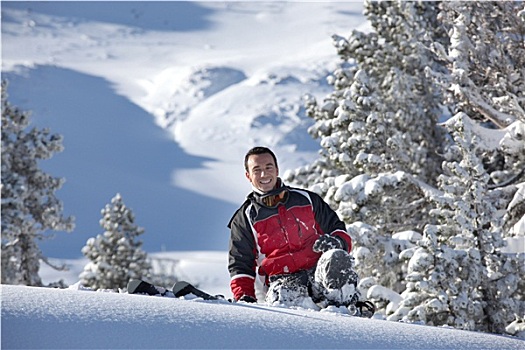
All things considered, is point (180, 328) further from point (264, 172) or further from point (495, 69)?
point (495, 69)

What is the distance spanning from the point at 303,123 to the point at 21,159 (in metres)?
102

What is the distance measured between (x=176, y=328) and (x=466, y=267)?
830 cm

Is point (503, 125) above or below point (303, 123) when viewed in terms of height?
below

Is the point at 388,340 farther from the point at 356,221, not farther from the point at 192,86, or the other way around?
the point at 192,86

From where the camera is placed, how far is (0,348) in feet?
11.1

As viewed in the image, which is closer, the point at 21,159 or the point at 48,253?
the point at 21,159

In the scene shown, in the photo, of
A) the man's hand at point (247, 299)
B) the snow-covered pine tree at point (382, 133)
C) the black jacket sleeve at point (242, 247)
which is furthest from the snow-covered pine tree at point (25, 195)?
the man's hand at point (247, 299)

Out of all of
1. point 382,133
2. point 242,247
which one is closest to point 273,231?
point 242,247

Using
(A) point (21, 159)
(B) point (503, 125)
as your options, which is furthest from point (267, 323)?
(A) point (21, 159)

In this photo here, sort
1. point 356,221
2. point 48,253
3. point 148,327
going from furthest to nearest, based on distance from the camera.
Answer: point 48,253 < point 356,221 < point 148,327

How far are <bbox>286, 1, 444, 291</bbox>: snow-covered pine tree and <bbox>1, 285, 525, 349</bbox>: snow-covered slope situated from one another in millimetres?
9588

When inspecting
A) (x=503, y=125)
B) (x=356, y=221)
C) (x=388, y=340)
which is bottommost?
(x=388, y=340)

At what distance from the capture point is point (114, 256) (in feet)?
87.8

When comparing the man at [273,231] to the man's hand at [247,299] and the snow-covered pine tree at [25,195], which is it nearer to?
the man's hand at [247,299]
